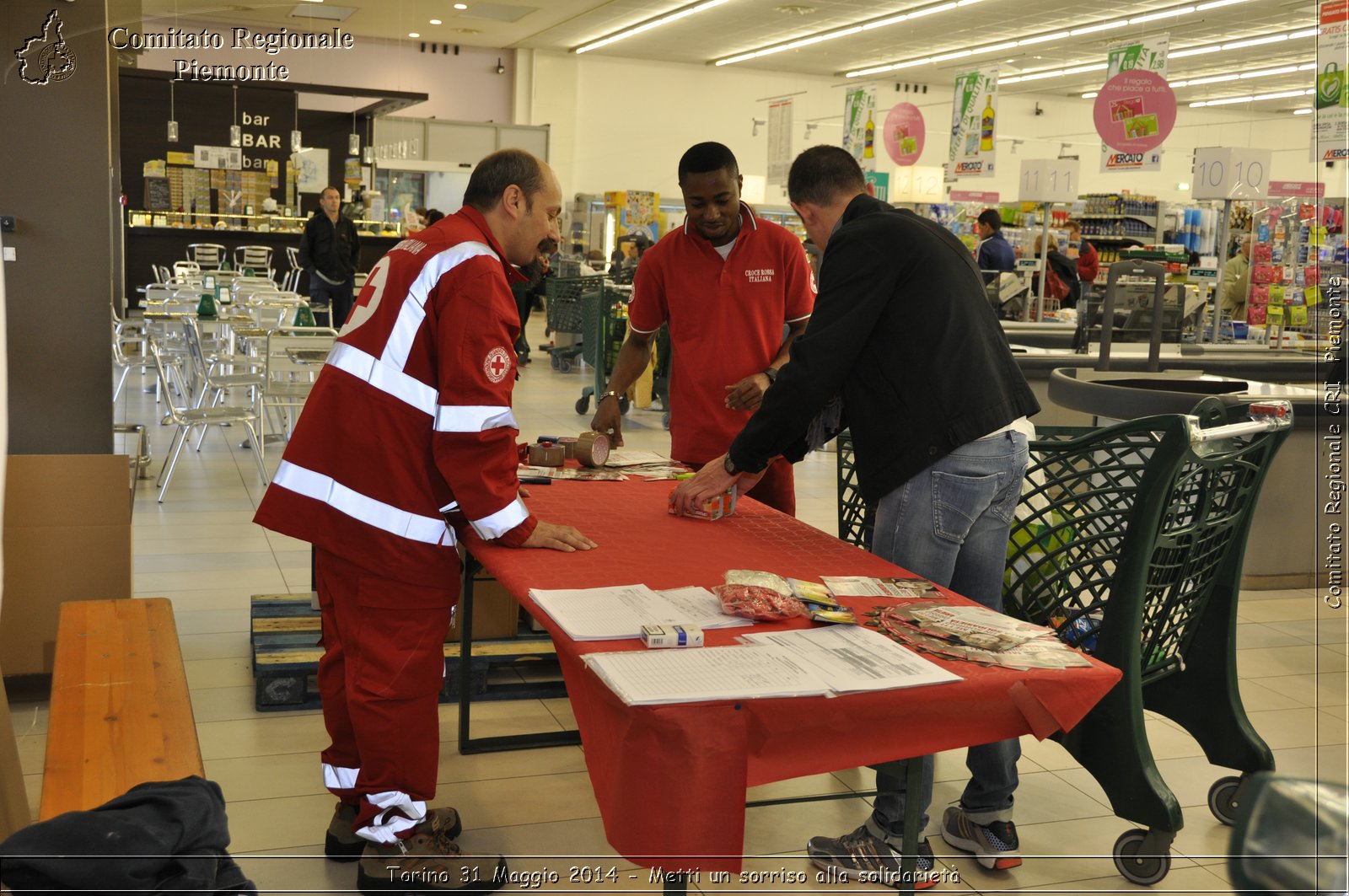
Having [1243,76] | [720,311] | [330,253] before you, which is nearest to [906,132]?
[330,253]

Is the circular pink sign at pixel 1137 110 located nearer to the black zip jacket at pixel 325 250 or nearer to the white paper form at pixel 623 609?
the black zip jacket at pixel 325 250

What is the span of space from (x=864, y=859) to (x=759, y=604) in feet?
3.36

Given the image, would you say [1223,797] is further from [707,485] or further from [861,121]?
[861,121]

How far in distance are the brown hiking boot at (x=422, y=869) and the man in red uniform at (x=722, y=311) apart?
134 cm

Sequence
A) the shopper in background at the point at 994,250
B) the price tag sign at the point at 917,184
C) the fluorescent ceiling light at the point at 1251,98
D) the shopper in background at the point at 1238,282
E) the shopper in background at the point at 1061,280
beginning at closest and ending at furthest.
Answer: the shopper in background at the point at 994,250 → the shopper in background at the point at 1238,282 → the shopper in background at the point at 1061,280 → the price tag sign at the point at 917,184 → the fluorescent ceiling light at the point at 1251,98

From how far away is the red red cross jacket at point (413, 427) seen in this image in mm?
2340

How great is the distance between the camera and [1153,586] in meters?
2.72

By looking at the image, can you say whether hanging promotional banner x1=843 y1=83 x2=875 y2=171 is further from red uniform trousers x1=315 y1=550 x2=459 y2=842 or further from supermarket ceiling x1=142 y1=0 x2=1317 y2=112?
red uniform trousers x1=315 y1=550 x2=459 y2=842

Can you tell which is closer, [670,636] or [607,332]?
[670,636]

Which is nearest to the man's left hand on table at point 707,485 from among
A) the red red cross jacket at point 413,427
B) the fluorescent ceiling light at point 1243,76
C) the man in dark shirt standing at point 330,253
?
the red red cross jacket at point 413,427

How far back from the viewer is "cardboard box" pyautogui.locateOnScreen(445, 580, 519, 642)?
13.0ft

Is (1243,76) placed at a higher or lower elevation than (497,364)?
higher

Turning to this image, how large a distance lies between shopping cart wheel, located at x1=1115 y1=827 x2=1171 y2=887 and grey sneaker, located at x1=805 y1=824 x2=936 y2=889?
451 millimetres

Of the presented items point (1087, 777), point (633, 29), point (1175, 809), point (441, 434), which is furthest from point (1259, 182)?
point (633, 29)
